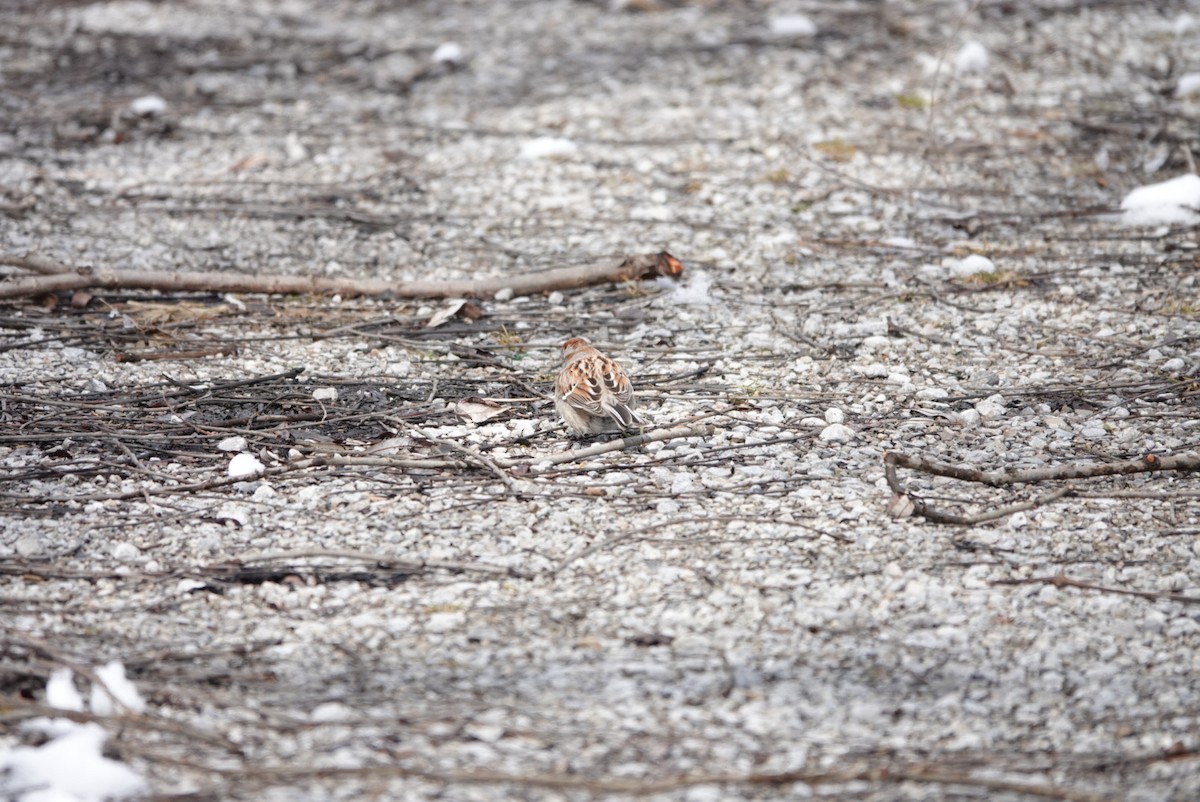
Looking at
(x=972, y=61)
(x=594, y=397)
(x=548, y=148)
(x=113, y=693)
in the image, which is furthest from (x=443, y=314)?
(x=972, y=61)

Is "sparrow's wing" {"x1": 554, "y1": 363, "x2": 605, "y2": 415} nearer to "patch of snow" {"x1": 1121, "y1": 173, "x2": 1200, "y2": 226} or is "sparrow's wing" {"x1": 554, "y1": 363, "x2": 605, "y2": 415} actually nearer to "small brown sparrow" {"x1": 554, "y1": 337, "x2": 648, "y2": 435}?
"small brown sparrow" {"x1": 554, "y1": 337, "x2": 648, "y2": 435}

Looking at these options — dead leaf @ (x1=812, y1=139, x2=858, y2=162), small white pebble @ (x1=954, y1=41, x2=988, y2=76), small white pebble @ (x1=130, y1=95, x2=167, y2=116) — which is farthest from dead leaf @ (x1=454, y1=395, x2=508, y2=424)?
small white pebble @ (x1=954, y1=41, x2=988, y2=76)

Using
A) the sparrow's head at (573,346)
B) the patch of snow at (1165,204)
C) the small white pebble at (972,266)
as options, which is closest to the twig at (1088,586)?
the sparrow's head at (573,346)

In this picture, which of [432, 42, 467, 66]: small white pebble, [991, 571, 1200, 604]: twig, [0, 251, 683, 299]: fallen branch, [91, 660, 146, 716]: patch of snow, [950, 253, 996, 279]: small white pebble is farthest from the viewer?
[432, 42, 467, 66]: small white pebble

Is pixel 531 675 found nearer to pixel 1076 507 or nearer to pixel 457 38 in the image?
pixel 1076 507

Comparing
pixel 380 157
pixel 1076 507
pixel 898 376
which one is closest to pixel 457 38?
pixel 380 157
